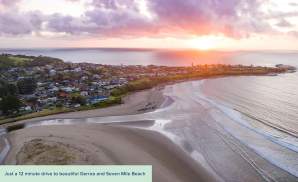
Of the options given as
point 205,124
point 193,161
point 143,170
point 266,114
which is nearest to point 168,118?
point 205,124

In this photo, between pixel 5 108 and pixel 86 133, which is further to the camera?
pixel 5 108

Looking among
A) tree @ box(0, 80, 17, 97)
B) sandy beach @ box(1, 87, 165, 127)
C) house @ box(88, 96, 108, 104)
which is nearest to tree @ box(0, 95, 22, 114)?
tree @ box(0, 80, 17, 97)

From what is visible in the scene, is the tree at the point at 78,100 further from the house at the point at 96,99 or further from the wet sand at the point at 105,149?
the wet sand at the point at 105,149

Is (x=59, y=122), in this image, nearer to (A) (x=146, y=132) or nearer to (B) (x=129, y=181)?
(A) (x=146, y=132)

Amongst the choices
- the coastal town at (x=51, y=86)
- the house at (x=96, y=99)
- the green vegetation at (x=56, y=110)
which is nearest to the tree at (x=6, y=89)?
the coastal town at (x=51, y=86)

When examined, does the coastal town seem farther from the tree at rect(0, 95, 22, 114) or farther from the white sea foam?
the white sea foam
